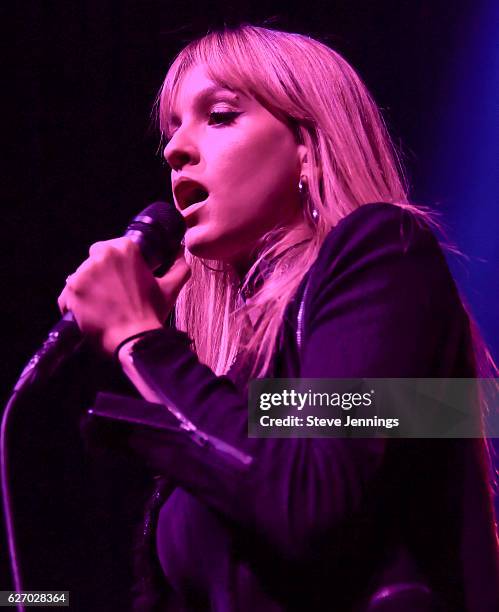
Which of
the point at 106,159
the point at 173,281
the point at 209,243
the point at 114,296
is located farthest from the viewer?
the point at 106,159

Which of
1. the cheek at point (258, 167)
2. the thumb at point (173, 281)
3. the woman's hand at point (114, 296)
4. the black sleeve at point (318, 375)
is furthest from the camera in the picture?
the cheek at point (258, 167)

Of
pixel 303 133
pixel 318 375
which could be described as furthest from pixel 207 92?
pixel 318 375

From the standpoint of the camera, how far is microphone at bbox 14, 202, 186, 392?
0.86 m

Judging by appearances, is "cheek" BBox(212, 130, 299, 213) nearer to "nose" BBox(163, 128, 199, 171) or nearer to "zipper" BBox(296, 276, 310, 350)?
"nose" BBox(163, 128, 199, 171)

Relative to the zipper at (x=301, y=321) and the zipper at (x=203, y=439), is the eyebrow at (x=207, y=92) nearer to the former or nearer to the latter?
the zipper at (x=301, y=321)

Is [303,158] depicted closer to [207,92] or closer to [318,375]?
[207,92]

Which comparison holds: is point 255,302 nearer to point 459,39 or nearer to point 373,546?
point 373,546

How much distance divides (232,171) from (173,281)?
0.63ft

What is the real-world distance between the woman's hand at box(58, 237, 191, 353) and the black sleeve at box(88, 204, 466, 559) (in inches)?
1.9

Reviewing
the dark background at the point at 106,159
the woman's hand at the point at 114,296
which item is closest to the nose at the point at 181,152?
the woman's hand at the point at 114,296

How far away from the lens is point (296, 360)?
0.85 metres

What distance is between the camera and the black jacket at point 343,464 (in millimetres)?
680

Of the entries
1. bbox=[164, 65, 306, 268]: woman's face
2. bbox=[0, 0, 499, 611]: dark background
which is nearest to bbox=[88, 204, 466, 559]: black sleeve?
bbox=[164, 65, 306, 268]: woman's face

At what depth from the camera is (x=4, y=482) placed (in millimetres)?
802
